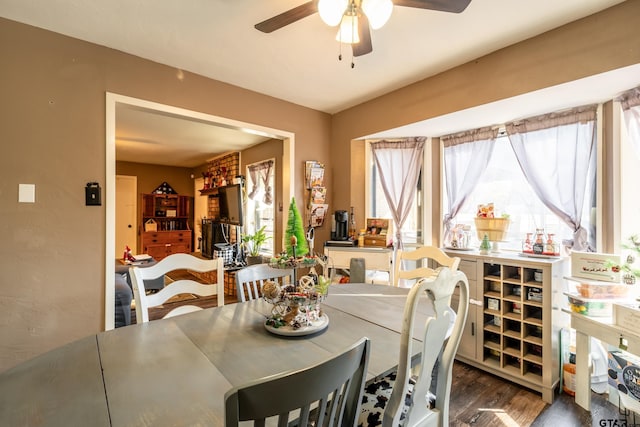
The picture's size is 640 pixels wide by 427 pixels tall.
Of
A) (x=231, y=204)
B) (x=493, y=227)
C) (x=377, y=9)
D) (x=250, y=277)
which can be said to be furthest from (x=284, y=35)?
(x=231, y=204)

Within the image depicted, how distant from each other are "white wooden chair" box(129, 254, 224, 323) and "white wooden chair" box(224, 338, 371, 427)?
3.35ft

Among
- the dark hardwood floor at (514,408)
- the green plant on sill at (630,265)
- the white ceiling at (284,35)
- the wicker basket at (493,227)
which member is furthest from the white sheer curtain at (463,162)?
the dark hardwood floor at (514,408)

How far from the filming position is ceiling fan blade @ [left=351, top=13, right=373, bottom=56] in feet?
4.79

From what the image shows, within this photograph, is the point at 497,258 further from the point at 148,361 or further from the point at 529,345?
the point at 148,361

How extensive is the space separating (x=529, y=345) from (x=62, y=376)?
2.79 m

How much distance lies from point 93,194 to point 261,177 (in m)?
2.71

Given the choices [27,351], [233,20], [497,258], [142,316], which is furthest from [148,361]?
[497,258]

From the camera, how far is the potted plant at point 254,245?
3.98 meters

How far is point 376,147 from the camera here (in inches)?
130

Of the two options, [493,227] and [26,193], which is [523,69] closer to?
[493,227]

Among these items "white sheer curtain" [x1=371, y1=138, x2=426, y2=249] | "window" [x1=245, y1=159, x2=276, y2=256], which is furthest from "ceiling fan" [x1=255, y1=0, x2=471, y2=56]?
"window" [x1=245, y1=159, x2=276, y2=256]

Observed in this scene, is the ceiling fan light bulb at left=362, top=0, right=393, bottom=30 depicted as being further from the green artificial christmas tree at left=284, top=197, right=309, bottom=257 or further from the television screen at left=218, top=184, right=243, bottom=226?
the television screen at left=218, top=184, right=243, bottom=226

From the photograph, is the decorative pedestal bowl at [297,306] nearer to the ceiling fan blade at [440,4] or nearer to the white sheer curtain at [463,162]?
the ceiling fan blade at [440,4]

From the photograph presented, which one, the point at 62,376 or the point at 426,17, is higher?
the point at 426,17
